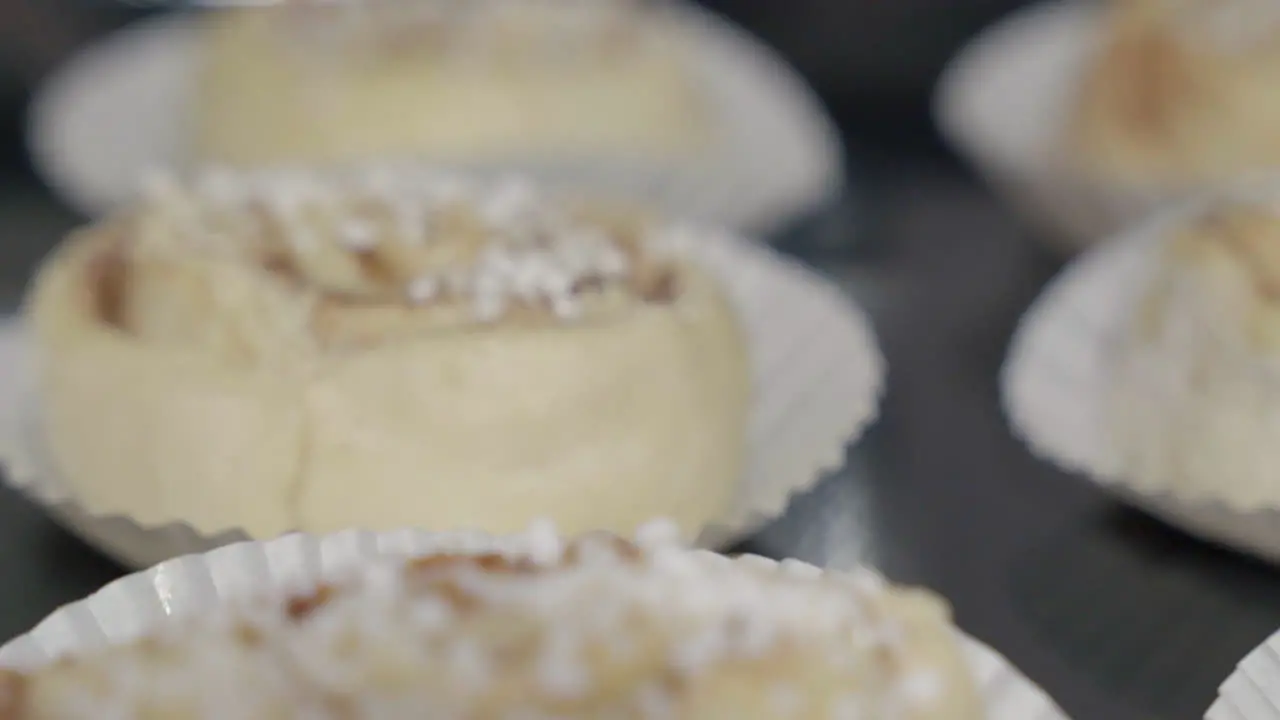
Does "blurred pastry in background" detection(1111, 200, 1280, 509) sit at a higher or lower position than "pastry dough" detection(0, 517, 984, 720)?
lower

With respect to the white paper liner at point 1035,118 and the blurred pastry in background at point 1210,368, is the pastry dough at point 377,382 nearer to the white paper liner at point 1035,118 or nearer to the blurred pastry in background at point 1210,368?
the blurred pastry in background at point 1210,368

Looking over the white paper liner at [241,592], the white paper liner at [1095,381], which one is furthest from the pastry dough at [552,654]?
the white paper liner at [1095,381]

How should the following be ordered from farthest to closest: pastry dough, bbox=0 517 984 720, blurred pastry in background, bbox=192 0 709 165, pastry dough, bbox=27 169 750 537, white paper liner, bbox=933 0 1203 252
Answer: blurred pastry in background, bbox=192 0 709 165 < white paper liner, bbox=933 0 1203 252 < pastry dough, bbox=27 169 750 537 < pastry dough, bbox=0 517 984 720

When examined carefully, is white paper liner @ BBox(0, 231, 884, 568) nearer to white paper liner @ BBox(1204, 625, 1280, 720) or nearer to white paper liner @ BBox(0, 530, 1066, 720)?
white paper liner @ BBox(0, 530, 1066, 720)

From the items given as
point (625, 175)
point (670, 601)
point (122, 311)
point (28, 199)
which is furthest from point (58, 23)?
point (670, 601)

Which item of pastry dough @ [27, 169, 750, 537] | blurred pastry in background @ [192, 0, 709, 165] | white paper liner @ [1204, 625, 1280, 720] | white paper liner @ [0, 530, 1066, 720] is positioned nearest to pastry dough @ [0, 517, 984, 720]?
white paper liner @ [0, 530, 1066, 720]

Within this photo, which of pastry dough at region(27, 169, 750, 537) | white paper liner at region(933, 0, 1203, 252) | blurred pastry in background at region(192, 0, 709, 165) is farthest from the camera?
blurred pastry in background at region(192, 0, 709, 165)

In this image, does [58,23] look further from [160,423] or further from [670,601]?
[670,601]
